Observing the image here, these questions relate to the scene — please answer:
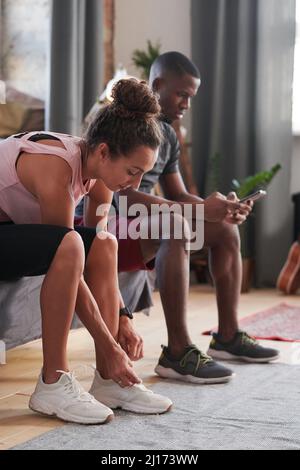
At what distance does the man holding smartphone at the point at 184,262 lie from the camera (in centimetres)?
208

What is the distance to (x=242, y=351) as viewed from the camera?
2.35 meters

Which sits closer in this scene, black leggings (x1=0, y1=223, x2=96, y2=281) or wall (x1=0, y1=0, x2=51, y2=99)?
black leggings (x1=0, y1=223, x2=96, y2=281)

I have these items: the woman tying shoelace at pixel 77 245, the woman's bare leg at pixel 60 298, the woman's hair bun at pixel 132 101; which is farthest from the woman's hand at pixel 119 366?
the woman's hair bun at pixel 132 101

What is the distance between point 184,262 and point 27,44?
259cm

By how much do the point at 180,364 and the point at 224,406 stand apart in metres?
0.27

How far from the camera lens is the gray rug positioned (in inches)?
59.6

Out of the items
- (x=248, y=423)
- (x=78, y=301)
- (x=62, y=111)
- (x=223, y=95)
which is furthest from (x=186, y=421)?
(x=223, y=95)

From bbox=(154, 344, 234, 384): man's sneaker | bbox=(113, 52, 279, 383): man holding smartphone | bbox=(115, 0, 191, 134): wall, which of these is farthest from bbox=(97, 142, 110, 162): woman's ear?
bbox=(115, 0, 191, 134): wall

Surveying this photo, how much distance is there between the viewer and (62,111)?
3994 millimetres

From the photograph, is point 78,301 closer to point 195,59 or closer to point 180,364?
point 180,364

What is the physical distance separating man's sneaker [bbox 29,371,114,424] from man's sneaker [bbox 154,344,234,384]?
42 cm

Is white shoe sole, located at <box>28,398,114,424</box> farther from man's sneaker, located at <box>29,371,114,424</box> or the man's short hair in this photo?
the man's short hair

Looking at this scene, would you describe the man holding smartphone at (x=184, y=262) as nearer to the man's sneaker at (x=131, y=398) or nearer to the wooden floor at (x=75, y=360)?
the wooden floor at (x=75, y=360)

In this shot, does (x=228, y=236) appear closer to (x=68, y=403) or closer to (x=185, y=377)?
(x=185, y=377)
